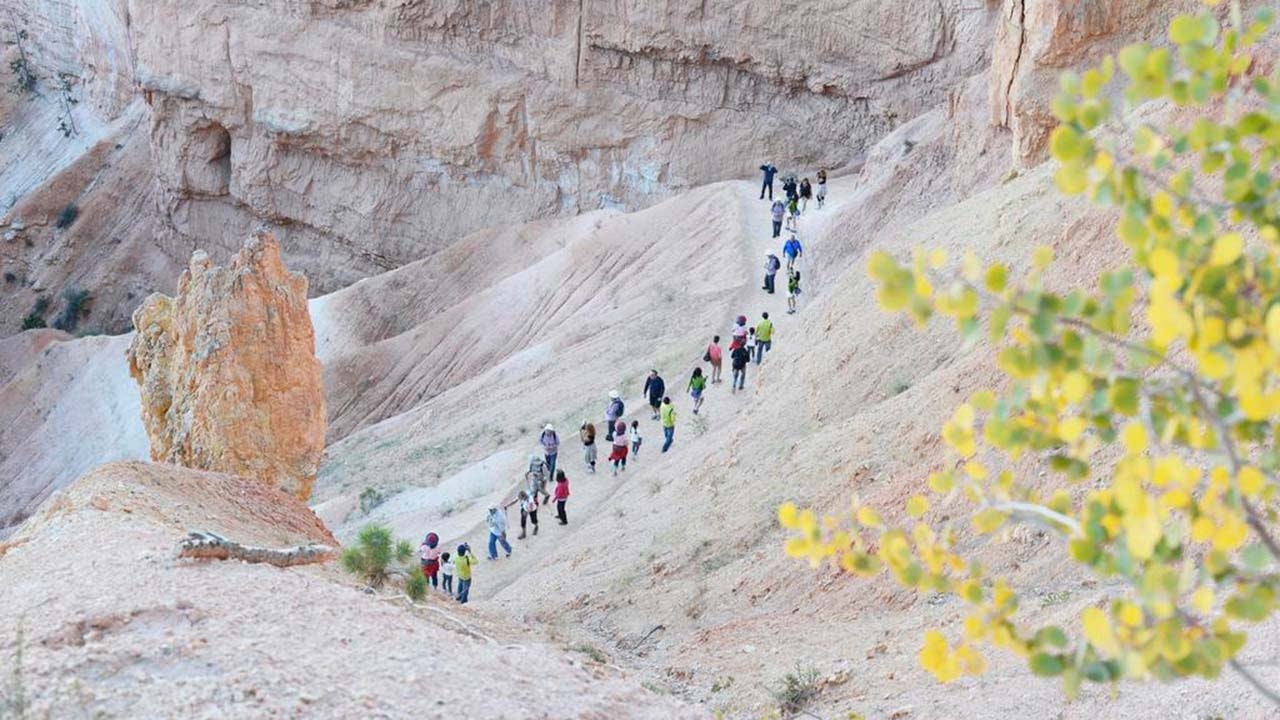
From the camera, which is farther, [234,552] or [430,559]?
[430,559]

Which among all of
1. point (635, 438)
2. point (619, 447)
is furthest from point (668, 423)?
point (619, 447)

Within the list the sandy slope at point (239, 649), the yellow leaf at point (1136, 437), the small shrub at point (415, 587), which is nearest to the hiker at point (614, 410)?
the small shrub at point (415, 587)

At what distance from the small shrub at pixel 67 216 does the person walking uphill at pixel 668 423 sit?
37441mm

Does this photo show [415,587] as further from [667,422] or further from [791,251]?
[791,251]

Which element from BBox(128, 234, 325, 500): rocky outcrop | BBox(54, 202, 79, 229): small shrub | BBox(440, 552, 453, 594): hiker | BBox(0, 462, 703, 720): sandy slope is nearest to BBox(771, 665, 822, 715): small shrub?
BBox(0, 462, 703, 720): sandy slope

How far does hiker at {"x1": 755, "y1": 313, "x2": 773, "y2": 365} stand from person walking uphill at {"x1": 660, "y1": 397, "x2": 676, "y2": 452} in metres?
2.17

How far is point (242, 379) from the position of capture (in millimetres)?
20578

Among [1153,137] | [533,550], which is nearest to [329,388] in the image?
[533,550]

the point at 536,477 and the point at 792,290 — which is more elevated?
the point at 792,290

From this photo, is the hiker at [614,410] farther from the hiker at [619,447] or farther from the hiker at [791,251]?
the hiker at [791,251]

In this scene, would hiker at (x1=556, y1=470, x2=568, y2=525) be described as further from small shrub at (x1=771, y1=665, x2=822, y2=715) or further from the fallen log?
small shrub at (x1=771, y1=665, x2=822, y2=715)

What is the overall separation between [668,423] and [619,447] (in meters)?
0.86

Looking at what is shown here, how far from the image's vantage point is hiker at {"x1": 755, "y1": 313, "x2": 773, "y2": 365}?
22328 millimetres

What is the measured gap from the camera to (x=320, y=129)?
44.1 m
